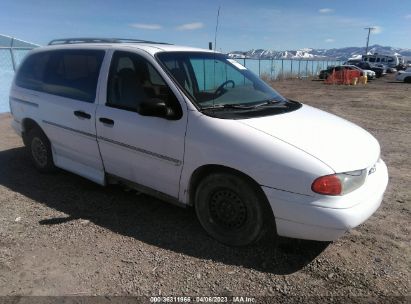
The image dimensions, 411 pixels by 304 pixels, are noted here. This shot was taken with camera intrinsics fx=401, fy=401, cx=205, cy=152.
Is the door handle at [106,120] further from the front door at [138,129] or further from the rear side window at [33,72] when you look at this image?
the rear side window at [33,72]

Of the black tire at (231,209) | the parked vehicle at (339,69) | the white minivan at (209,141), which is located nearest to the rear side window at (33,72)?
the white minivan at (209,141)

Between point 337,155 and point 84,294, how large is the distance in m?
2.26

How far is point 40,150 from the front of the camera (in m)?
5.66

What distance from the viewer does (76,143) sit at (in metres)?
4.82

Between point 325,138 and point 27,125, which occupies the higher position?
point 325,138

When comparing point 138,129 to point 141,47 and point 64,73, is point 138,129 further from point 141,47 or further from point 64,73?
point 64,73

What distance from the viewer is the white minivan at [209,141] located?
3.18m

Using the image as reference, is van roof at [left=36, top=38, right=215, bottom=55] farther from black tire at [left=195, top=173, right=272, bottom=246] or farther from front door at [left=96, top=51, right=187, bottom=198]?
black tire at [left=195, top=173, right=272, bottom=246]

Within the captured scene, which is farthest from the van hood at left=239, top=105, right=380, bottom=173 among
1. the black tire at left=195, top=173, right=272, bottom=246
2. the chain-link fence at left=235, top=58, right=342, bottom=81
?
the chain-link fence at left=235, top=58, right=342, bottom=81

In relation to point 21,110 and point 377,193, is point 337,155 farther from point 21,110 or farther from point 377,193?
point 21,110

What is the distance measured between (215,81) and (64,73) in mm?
2057

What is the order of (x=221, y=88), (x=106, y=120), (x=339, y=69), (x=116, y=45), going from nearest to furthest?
(x=221, y=88), (x=106, y=120), (x=116, y=45), (x=339, y=69)

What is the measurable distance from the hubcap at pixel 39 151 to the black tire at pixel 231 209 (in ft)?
9.23

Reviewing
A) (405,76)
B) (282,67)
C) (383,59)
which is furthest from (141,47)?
(383,59)
